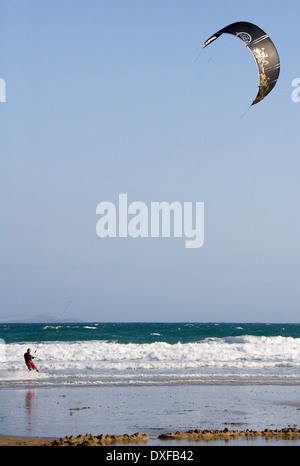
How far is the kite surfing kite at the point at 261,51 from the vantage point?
51.6 feet

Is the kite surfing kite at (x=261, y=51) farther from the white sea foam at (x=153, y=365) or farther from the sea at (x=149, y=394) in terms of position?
the white sea foam at (x=153, y=365)

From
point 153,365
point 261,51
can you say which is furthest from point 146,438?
point 153,365

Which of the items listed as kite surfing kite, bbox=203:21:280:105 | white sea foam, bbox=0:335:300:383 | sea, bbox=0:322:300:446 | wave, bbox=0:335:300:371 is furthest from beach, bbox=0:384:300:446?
kite surfing kite, bbox=203:21:280:105

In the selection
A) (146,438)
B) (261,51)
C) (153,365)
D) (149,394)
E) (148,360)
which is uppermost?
(261,51)

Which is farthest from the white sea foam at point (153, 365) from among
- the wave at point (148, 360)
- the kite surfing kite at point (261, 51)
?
the kite surfing kite at point (261, 51)

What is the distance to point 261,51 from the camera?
15820 millimetres

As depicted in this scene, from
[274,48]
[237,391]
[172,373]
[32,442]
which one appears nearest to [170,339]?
[172,373]

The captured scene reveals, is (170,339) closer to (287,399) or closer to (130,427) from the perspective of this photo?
(287,399)

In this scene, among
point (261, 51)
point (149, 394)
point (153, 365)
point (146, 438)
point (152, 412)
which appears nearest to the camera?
point (146, 438)

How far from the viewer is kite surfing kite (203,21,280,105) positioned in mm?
15742

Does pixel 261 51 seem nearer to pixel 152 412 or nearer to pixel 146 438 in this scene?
pixel 152 412

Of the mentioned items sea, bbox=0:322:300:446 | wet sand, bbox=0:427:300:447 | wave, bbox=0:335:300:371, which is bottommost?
wave, bbox=0:335:300:371

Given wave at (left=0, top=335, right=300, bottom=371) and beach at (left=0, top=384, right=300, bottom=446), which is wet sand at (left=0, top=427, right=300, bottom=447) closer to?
beach at (left=0, top=384, right=300, bottom=446)
